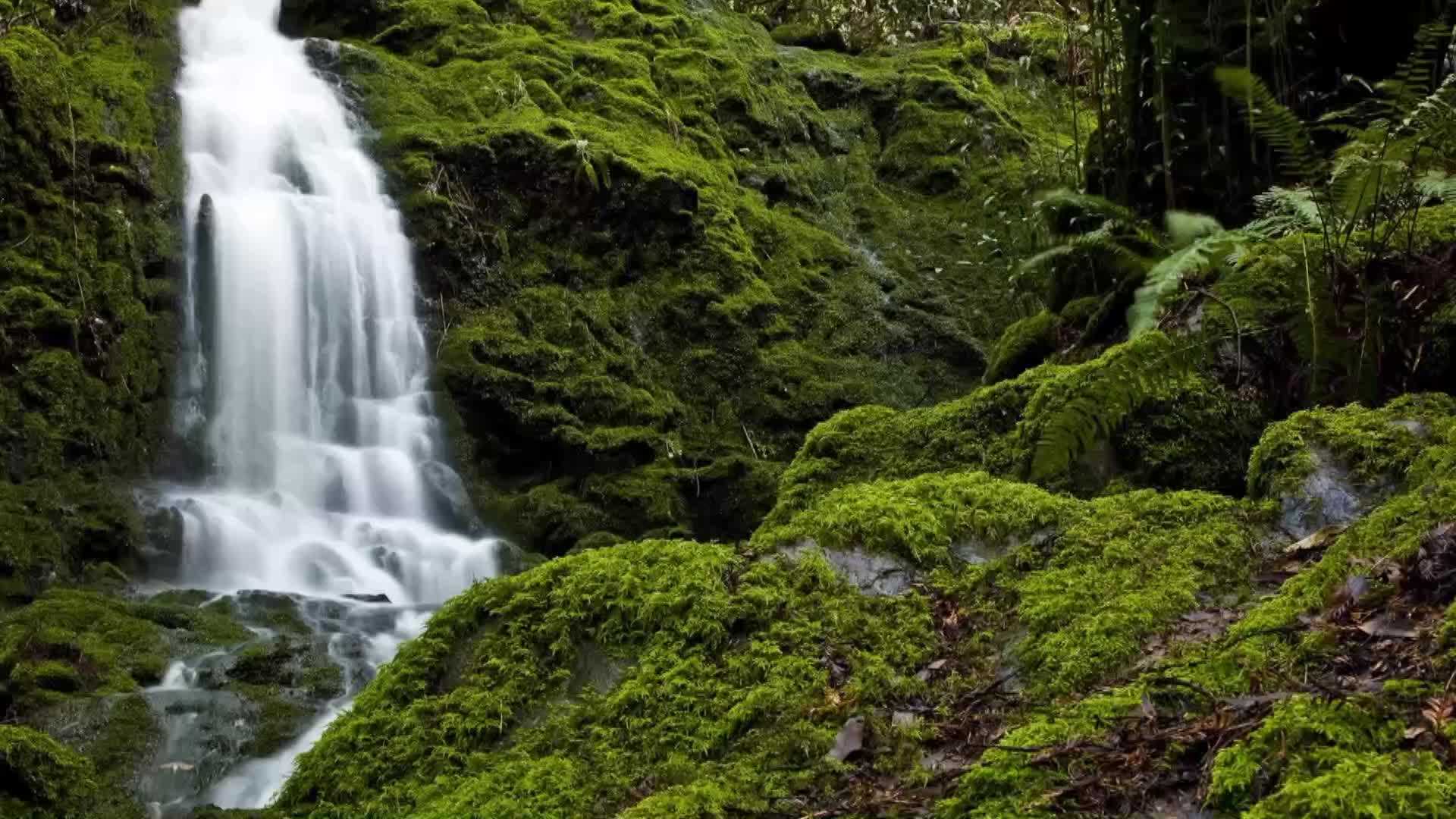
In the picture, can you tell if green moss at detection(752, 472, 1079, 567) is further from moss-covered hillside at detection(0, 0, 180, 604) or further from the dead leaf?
moss-covered hillside at detection(0, 0, 180, 604)

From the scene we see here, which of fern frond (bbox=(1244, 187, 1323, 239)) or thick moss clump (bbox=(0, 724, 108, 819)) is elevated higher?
fern frond (bbox=(1244, 187, 1323, 239))

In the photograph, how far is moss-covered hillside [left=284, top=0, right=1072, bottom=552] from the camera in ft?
34.7

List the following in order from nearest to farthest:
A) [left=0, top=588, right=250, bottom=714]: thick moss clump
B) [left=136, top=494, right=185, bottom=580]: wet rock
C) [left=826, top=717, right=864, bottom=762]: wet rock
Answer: [left=826, top=717, right=864, bottom=762]: wet rock, [left=0, top=588, right=250, bottom=714]: thick moss clump, [left=136, top=494, right=185, bottom=580]: wet rock

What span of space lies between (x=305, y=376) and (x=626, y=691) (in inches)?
348

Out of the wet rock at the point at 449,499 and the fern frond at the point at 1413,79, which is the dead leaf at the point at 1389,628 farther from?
the wet rock at the point at 449,499

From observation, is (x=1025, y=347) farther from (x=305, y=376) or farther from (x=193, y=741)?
(x=305, y=376)

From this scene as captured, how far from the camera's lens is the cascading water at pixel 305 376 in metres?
8.64

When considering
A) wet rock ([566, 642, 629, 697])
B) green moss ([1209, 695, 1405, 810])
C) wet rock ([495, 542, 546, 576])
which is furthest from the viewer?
wet rock ([495, 542, 546, 576])

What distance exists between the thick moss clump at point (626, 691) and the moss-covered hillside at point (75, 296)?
20.2 feet

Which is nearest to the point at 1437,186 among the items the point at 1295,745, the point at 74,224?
the point at 1295,745

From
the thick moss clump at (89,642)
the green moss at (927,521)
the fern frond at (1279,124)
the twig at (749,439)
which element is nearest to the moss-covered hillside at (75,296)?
the thick moss clump at (89,642)

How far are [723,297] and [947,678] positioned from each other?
9.76 metres

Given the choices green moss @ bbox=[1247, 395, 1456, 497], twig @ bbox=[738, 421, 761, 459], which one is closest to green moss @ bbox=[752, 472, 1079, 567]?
green moss @ bbox=[1247, 395, 1456, 497]

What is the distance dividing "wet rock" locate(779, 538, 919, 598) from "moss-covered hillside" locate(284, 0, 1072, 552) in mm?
5523
